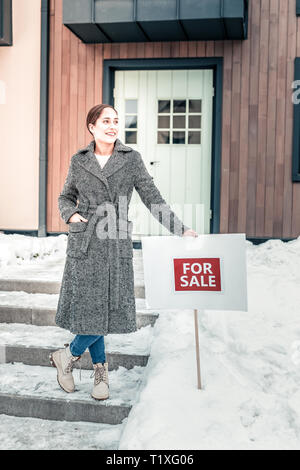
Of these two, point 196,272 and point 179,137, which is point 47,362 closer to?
point 196,272

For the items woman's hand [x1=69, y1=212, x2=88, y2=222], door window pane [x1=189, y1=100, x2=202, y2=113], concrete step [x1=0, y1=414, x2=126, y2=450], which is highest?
door window pane [x1=189, y1=100, x2=202, y2=113]

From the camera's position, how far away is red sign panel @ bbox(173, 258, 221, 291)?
2.65m

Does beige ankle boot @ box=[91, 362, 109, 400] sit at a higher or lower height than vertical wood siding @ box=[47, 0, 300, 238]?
lower

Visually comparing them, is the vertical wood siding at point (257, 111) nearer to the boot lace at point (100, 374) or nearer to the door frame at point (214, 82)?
the door frame at point (214, 82)

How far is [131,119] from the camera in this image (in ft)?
22.7

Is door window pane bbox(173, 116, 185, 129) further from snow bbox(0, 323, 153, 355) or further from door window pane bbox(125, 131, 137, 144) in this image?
snow bbox(0, 323, 153, 355)

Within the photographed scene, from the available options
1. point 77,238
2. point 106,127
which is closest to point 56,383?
point 77,238

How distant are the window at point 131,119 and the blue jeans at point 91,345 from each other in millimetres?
4588

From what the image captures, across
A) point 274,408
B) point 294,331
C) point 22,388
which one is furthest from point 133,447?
point 294,331

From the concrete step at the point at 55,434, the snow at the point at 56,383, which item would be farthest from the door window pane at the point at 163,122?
the concrete step at the point at 55,434

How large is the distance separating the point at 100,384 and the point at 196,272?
35.9 inches

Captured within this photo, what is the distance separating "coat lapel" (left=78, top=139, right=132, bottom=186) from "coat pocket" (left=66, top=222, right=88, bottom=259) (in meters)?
0.28

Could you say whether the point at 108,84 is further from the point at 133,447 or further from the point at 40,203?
the point at 133,447

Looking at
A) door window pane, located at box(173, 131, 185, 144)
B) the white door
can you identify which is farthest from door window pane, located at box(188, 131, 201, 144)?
door window pane, located at box(173, 131, 185, 144)
